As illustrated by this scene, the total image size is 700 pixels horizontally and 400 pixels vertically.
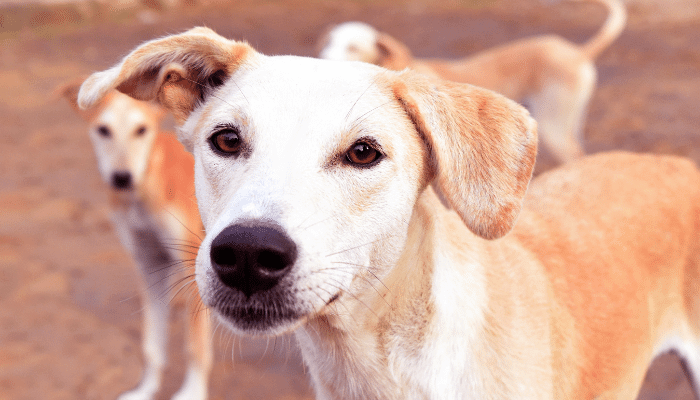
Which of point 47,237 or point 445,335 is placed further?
point 47,237

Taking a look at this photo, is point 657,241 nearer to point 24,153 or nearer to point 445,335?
point 445,335

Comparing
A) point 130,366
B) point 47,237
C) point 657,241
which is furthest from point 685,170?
point 47,237

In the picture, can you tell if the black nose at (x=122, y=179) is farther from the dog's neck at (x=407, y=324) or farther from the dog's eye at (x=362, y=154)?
the dog's eye at (x=362, y=154)

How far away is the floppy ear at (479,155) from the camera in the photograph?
5.72ft

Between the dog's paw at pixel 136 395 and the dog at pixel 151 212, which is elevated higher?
the dog at pixel 151 212

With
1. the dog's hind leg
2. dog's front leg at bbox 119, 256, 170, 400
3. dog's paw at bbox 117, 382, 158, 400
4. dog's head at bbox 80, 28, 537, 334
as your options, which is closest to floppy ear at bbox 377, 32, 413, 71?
the dog's hind leg

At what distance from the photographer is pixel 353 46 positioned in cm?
598

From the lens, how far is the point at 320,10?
14.3 meters

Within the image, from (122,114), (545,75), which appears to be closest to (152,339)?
(122,114)

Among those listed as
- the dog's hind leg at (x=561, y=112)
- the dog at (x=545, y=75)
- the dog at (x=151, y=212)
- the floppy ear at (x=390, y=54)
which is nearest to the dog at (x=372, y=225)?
the dog at (x=151, y=212)

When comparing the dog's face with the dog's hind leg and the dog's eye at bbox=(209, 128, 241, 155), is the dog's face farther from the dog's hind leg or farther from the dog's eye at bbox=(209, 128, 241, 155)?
the dog's eye at bbox=(209, 128, 241, 155)

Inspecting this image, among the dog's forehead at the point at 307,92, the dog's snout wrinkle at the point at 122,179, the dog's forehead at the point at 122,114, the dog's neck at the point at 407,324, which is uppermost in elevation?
the dog's forehead at the point at 307,92

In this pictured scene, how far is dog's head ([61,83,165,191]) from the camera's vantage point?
394cm

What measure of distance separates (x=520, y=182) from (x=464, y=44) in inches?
406
